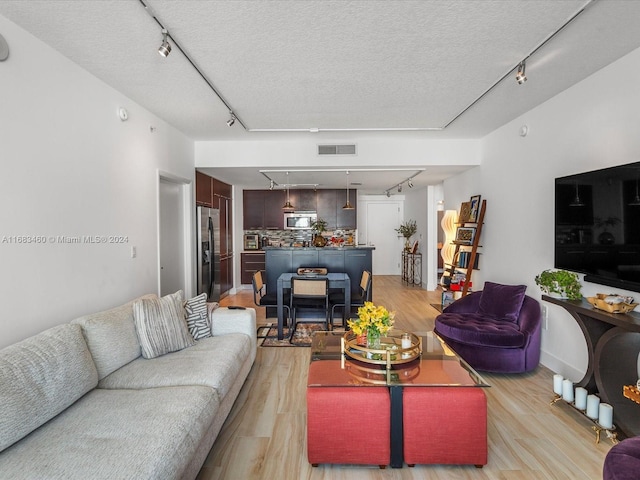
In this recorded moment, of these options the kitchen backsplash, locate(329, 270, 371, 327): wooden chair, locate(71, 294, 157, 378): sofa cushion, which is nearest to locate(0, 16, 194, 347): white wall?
locate(71, 294, 157, 378): sofa cushion

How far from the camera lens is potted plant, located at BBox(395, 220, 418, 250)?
30.1ft

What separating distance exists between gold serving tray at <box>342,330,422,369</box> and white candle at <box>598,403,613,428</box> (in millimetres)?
1251

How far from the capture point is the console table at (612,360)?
242 centimetres

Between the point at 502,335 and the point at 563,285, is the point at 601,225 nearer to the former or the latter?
the point at 563,285

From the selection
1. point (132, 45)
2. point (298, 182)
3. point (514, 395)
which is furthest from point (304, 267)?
point (132, 45)

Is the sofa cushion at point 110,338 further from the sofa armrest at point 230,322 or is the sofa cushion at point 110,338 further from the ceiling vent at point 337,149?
the ceiling vent at point 337,149

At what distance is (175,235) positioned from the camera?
4.86 meters

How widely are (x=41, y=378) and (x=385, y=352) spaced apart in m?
2.04

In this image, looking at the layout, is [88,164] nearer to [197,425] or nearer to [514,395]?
[197,425]

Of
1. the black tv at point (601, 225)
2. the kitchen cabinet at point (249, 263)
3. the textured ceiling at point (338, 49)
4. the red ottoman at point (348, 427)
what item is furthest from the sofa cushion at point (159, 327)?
the kitchen cabinet at point (249, 263)

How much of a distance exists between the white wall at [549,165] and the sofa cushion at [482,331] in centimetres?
47

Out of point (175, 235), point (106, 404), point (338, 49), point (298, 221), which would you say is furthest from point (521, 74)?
point (298, 221)

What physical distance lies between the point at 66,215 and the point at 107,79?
50.1 inches

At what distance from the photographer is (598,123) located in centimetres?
293
